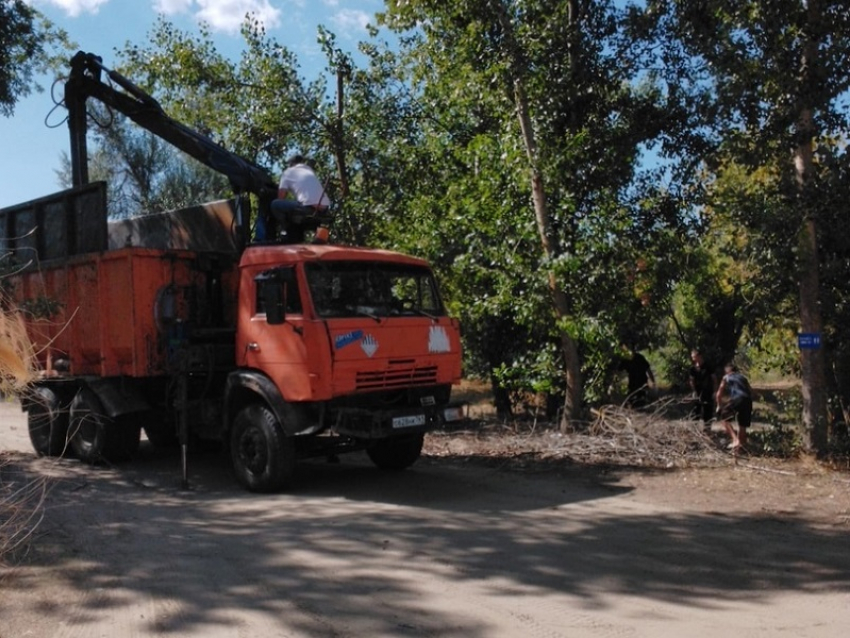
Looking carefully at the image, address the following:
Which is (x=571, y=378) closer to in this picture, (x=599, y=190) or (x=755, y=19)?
(x=599, y=190)

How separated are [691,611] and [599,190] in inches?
364

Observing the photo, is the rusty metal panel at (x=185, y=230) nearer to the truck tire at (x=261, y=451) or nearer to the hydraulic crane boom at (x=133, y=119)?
the hydraulic crane boom at (x=133, y=119)

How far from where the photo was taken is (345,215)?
1733 cm

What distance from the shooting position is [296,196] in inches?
425

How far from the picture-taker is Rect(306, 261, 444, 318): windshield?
9.45 meters

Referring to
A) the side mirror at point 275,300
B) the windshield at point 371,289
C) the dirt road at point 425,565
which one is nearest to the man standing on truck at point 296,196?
the windshield at point 371,289

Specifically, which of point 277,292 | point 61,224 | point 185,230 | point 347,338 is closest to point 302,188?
point 277,292

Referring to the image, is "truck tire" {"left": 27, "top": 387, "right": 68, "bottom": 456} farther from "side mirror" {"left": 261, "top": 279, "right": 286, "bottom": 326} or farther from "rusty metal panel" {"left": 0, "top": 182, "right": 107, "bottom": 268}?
"side mirror" {"left": 261, "top": 279, "right": 286, "bottom": 326}

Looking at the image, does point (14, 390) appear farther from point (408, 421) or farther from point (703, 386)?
point (703, 386)

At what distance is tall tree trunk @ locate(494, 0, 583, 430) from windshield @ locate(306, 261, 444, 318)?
2788 millimetres

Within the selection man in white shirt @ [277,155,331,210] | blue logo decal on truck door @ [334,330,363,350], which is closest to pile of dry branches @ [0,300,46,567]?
blue logo decal on truck door @ [334,330,363,350]

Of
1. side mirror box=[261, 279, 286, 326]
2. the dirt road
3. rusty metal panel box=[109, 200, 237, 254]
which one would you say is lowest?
the dirt road

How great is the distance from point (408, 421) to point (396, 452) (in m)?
1.87

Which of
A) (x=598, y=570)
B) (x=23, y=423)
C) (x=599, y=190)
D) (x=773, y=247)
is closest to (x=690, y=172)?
(x=599, y=190)
